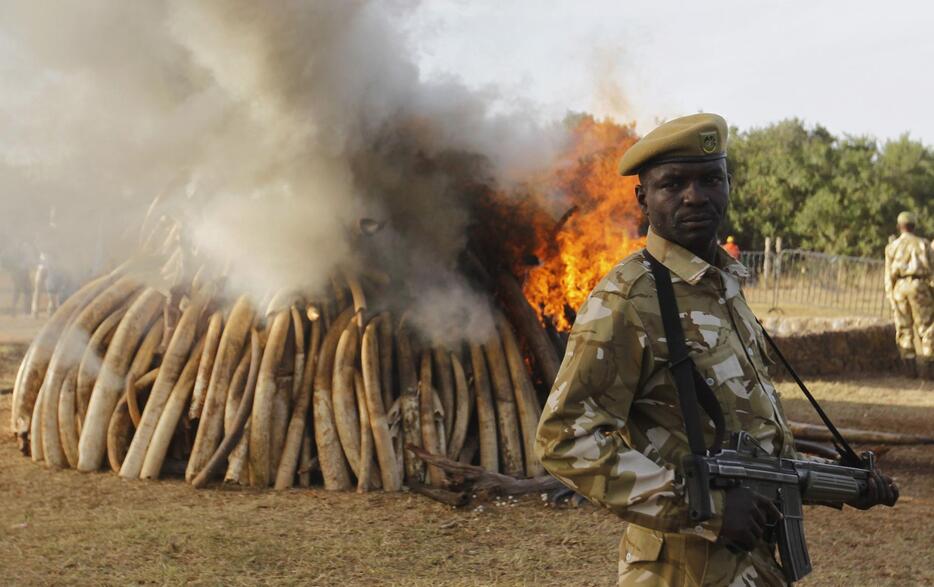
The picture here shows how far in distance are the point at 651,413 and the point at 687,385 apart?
147 millimetres

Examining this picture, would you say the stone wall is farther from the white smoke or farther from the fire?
the white smoke

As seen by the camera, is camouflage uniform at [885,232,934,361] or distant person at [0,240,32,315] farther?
distant person at [0,240,32,315]

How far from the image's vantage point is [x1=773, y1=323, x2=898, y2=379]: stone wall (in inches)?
523

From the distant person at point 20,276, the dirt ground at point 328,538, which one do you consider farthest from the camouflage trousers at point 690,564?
the distant person at point 20,276

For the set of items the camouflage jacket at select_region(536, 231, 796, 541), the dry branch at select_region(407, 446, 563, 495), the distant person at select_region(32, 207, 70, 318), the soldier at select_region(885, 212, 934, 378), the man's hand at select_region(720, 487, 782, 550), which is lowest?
the dry branch at select_region(407, 446, 563, 495)

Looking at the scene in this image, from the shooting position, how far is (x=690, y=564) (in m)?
2.21

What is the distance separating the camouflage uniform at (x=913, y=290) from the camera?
13.0m

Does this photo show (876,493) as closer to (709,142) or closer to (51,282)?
(709,142)

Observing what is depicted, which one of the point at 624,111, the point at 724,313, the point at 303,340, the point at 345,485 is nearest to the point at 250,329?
the point at 303,340

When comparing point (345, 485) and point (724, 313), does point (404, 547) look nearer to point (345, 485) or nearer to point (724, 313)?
point (345, 485)

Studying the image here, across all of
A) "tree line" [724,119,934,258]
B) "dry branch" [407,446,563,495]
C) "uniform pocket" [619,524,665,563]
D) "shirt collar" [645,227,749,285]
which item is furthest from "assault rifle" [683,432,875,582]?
"tree line" [724,119,934,258]

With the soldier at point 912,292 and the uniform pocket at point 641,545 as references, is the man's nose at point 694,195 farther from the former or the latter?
the soldier at point 912,292

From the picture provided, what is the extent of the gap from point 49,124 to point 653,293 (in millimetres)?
4528

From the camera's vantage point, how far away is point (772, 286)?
68.3 ft
